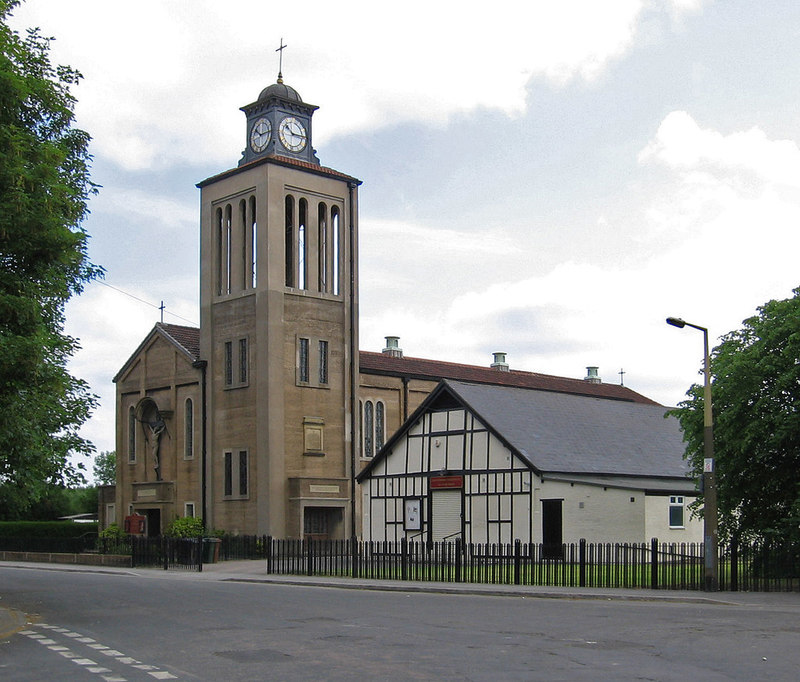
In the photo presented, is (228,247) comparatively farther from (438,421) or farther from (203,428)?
(438,421)

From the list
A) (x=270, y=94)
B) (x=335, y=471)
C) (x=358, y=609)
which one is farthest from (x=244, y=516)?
(x=358, y=609)

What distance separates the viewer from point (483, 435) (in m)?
42.3

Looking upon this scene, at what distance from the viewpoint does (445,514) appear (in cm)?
4328

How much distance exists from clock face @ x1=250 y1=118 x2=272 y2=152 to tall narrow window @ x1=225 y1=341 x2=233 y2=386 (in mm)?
9804

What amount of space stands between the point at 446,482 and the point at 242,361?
14479 millimetres

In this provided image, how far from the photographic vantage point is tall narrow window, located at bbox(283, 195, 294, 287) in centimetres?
5397

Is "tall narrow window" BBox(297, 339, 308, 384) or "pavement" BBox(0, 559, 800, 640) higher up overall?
"tall narrow window" BBox(297, 339, 308, 384)

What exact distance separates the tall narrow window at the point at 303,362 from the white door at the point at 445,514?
38.1 feet

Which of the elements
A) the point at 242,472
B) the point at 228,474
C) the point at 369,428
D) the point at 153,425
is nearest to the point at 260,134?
the point at 369,428

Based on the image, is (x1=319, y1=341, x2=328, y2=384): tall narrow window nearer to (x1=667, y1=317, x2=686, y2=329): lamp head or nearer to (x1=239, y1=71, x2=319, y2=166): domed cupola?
(x1=239, y1=71, x2=319, y2=166): domed cupola

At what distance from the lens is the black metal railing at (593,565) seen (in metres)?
25.3

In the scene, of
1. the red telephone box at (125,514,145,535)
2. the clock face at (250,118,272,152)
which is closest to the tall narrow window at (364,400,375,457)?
the red telephone box at (125,514,145,535)

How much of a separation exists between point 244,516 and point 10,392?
Result: 3448 cm

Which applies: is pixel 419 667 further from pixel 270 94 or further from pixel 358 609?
pixel 270 94
